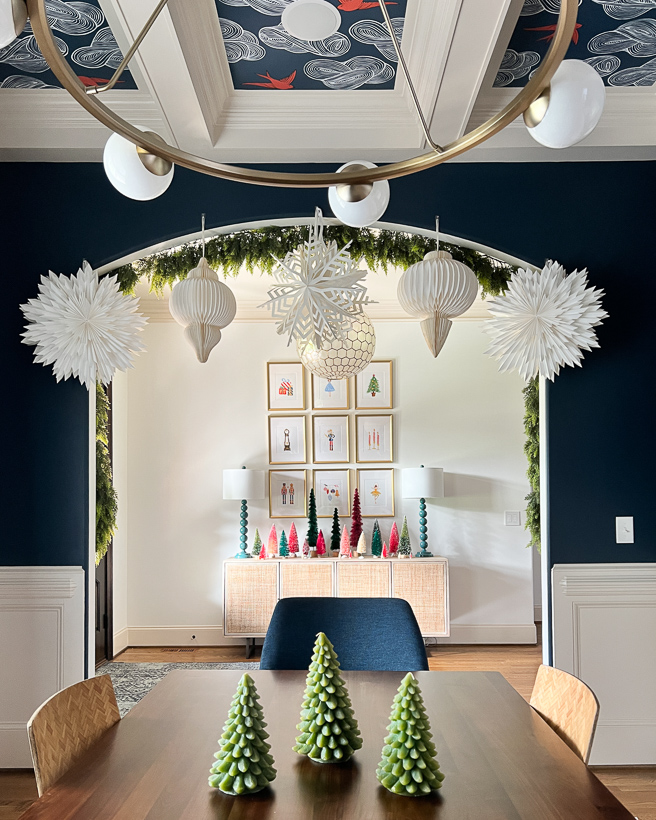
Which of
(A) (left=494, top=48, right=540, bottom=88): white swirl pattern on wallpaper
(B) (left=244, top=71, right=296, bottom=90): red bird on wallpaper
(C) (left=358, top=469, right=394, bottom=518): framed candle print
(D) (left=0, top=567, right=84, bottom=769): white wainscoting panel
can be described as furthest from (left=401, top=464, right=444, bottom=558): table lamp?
(B) (left=244, top=71, right=296, bottom=90): red bird on wallpaper

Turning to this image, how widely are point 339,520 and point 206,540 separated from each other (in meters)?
1.05

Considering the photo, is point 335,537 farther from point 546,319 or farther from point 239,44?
point 239,44

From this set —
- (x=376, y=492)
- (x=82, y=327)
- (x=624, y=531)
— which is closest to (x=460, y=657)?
(x=376, y=492)

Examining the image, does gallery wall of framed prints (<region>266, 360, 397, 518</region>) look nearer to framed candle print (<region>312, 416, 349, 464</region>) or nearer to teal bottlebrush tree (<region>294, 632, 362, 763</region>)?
framed candle print (<region>312, 416, 349, 464</region>)

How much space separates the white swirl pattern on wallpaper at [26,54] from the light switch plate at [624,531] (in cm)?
293

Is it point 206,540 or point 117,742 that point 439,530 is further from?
point 117,742

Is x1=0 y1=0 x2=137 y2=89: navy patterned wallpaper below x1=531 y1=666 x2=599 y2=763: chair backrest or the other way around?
the other way around

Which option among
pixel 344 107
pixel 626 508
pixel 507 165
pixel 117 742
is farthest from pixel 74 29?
pixel 626 508

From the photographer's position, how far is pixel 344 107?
114 inches

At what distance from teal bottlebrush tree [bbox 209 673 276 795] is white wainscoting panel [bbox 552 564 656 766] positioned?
214 cm

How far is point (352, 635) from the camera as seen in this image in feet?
7.79

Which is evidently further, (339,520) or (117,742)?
(339,520)

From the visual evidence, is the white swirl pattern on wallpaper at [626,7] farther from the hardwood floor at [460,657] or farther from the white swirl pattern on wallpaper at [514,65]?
the hardwood floor at [460,657]

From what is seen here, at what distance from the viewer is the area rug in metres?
4.26
